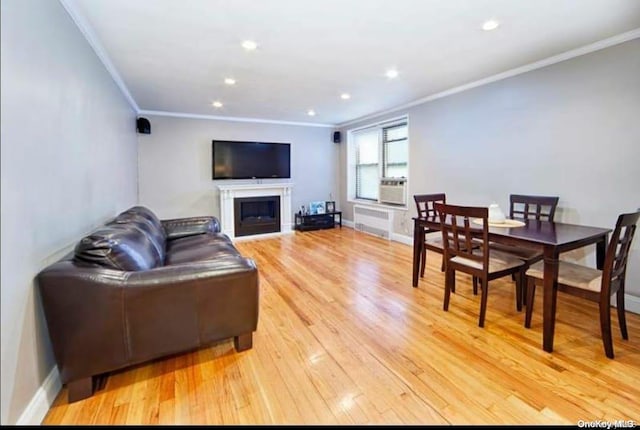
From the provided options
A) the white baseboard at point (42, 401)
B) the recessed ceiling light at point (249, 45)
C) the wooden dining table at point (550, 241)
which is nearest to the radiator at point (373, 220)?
the wooden dining table at point (550, 241)

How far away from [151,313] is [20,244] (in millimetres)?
676

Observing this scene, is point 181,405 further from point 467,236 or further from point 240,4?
point 240,4

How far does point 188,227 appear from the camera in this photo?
3717mm

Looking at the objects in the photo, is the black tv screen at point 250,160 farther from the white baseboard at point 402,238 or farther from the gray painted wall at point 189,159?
the white baseboard at point 402,238

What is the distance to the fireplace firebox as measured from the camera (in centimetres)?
594

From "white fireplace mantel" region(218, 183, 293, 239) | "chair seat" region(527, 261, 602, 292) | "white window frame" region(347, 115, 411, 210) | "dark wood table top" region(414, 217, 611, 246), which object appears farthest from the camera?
"white fireplace mantel" region(218, 183, 293, 239)

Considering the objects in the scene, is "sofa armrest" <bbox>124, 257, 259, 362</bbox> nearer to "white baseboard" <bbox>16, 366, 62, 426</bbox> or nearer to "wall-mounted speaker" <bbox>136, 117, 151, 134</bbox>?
"white baseboard" <bbox>16, 366, 62, 426</bbox>

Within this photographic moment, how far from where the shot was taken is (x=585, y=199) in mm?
2963

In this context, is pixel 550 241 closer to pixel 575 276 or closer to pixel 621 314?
pixel 575 276

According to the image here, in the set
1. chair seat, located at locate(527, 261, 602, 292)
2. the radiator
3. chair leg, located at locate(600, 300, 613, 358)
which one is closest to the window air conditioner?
the radiator

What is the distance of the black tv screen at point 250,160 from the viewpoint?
5895mm

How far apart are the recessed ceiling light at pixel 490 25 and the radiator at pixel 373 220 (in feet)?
11.2

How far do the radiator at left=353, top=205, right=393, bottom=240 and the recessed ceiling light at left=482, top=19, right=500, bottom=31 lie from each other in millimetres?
3407

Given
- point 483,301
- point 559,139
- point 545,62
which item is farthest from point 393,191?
point 483,301
